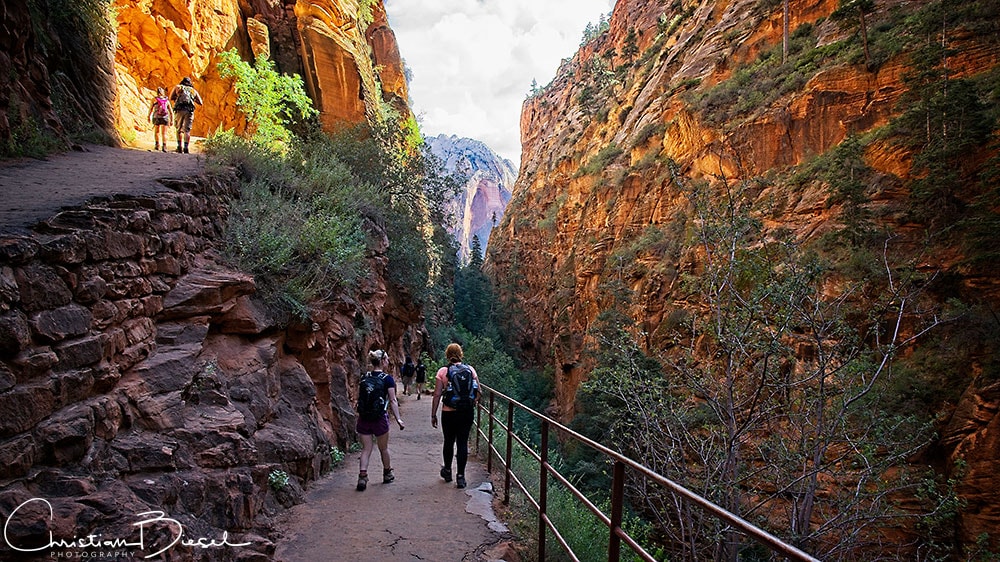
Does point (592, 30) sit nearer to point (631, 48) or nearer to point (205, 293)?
point (631, 48)

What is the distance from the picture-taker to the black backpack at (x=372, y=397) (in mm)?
5645

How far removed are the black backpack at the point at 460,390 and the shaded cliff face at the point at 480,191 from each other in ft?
389

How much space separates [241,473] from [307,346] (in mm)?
3278

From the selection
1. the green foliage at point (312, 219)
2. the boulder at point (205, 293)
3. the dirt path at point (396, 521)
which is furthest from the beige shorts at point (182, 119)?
the dirt path at point (396, 521)

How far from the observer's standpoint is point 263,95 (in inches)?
596

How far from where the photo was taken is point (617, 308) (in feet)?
66.5

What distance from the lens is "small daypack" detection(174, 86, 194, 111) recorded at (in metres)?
10.0

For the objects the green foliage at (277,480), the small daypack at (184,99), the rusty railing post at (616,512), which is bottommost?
the green foliage at (277,480)

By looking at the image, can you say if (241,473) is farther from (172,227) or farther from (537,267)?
(537,267)

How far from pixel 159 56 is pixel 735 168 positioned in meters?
19.3

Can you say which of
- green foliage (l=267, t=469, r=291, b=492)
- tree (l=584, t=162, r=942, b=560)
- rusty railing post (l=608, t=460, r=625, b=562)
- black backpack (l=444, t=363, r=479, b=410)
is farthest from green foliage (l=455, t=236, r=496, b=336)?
rusty railing post (l=608, t=460, r=625, b=562)

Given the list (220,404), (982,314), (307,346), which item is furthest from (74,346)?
(982,314)

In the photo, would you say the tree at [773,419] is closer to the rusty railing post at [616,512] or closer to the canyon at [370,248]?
the canyon at [370,248]

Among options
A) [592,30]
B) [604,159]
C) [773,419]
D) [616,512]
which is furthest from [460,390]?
[592,30]
